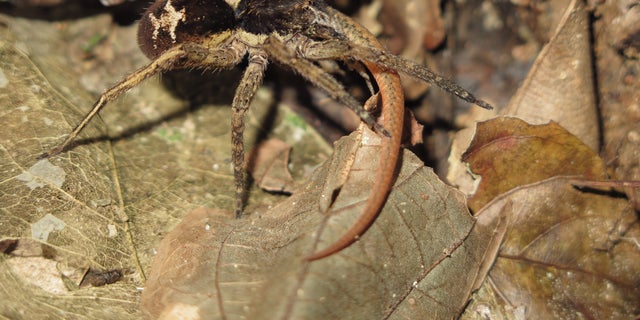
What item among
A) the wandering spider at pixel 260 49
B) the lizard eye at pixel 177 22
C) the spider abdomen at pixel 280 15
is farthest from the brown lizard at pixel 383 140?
the lizard eye at pixel 177 22

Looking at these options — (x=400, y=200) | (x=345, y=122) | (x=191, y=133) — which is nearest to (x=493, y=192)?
(x=400, y=200)

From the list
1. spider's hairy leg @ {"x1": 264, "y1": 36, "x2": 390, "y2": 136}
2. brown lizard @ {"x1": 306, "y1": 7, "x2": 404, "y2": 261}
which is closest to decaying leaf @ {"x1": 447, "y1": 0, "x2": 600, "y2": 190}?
brown lizard @ {"x1": 306, "y1": 7, "x2": 404, "y2": 261}

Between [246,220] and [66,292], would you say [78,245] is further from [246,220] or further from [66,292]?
[246,220]

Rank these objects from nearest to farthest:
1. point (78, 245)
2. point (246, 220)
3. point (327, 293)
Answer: point (327, 293), point (78, 245), point (246, 220)

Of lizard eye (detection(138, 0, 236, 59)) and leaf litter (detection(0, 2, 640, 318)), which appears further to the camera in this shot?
lizard eye (detection(138, 0, 236, 59))

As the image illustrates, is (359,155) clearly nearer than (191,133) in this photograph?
Yes

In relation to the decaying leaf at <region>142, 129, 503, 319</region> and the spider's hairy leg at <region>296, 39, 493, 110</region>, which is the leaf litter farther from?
the spider's hairy leg at <region>296, 39, 493, 110</region>
